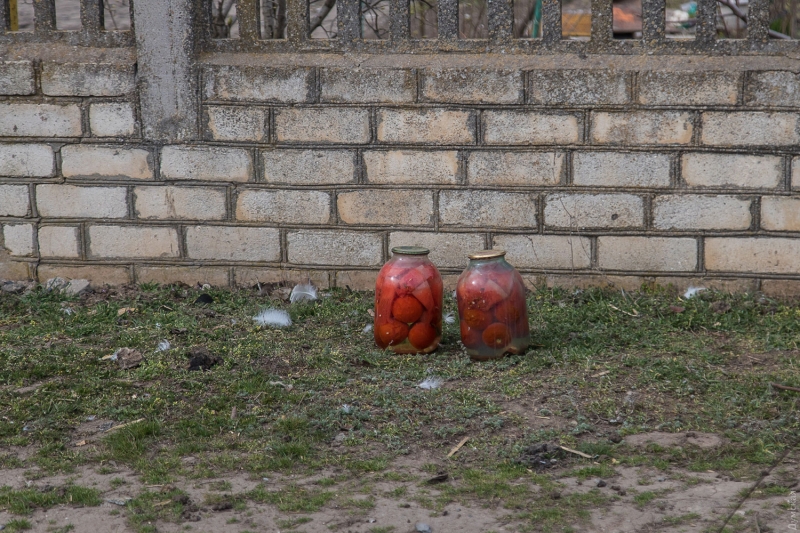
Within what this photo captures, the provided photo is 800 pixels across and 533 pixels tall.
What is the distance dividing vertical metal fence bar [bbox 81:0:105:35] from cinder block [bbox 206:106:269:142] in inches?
35.5

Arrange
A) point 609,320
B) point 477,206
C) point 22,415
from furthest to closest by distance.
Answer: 1. point 477,206
2. point 609,320
3. point 22,415

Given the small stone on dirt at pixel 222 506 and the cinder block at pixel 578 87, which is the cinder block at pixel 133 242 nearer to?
the cinder block at pixel 578 87

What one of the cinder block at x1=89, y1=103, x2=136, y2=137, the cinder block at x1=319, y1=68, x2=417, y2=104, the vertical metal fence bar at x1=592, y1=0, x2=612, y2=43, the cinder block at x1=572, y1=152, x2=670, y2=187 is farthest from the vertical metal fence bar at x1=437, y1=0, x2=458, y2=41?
the cinder block at x1=89, y1=103, x2=136, y2=137

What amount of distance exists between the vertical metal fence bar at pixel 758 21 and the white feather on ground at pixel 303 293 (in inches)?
120

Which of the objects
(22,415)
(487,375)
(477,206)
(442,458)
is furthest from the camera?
(477,206)

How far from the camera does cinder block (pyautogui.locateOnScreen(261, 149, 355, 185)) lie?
19.1ft

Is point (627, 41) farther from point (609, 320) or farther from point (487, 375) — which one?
point (487, 375)

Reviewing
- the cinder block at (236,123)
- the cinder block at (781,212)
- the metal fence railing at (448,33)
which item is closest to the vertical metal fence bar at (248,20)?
the metal fence railing at (448,33)

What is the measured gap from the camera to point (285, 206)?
19.5ft

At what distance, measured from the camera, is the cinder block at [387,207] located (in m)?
5.82

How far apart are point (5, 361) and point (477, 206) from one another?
2853 millimetres

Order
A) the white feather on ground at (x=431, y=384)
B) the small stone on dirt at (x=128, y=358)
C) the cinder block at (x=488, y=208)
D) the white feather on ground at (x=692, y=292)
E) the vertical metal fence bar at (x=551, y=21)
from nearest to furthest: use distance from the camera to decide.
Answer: the white feather on ground at (x=431, y=384)
the small stone on dirt at (x=128, y=358)
the vertical metal fence bar at (x=551, y=21)
the white feather on ground at (x=692, y=292)
the cinder block at (x=488, y=208)

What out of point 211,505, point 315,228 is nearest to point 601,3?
point 315,228

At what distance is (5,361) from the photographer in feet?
16.1
